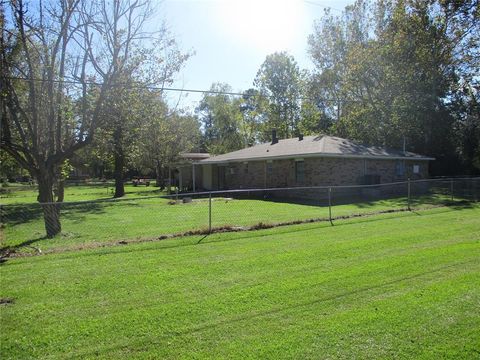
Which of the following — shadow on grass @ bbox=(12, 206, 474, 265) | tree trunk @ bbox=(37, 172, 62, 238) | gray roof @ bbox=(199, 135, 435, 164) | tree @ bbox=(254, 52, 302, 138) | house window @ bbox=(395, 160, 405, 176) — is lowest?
shadow on grass @ bbox=(12, 206, 474, 265)

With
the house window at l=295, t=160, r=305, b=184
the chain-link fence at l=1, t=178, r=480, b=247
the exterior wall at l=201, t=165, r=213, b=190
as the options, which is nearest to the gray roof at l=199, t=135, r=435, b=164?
the house window at l=295, t=160, r=305, b=184

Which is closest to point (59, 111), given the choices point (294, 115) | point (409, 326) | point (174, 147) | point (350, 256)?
point (350, 256)

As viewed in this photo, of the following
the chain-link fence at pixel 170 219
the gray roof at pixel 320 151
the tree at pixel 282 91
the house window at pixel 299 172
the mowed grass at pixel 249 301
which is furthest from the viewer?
the tree at pixel 282 91

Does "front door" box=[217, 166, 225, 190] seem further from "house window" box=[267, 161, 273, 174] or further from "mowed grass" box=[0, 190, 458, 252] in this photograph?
"mowed grass" box=[0, 190, 458, 252]

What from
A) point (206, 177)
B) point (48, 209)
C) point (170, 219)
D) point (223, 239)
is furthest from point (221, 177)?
point (223, 239)

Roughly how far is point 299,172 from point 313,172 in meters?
1.30

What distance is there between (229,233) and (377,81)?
27.9 meters

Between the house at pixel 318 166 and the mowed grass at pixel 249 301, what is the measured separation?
13235 millimetres

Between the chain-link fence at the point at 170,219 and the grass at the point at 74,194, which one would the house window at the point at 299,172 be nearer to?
the chain-link fence at the point at 170,219

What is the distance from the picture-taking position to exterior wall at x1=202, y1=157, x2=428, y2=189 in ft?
72.6

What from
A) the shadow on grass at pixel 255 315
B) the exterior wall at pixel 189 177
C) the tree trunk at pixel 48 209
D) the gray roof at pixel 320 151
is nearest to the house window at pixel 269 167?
the gray roof at pixel 320 151

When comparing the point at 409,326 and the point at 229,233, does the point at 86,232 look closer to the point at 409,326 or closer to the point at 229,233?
the point at 229,233

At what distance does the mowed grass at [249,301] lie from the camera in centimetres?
398

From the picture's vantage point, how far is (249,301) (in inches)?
208
